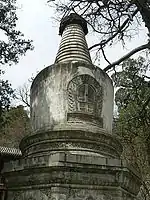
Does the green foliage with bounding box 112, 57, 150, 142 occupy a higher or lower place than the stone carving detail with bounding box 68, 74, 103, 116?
higher

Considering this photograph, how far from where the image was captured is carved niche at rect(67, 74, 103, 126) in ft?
28.1

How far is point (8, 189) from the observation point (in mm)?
7727

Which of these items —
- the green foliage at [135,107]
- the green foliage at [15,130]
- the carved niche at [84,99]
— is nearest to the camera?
the carved niche at [84,99]

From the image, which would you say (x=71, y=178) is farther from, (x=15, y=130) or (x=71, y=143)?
(x=15, y=130)

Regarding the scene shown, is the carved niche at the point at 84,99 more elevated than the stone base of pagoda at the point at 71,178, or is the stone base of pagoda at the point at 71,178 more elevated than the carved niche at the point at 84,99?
the carved niche at the point at 84,99

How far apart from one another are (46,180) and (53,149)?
1065 millimetres

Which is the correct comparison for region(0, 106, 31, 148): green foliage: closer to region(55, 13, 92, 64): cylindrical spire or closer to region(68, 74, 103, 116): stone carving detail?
region(55, 13, 92, 64): cylindrical spire

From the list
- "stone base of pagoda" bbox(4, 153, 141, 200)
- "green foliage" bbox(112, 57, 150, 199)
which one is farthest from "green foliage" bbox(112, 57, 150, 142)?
"stone base of pagoda" bbox(4, 153, 141, 200)

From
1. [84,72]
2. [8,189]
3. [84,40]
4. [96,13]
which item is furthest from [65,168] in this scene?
[96,13]

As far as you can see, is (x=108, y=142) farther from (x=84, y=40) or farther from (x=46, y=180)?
(x=84, y=40)

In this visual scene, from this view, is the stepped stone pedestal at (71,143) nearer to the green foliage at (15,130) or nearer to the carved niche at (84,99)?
the carved niche at (84,99)

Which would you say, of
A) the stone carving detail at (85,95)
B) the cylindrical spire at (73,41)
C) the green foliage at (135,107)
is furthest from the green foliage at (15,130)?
the stone carving detail at (85,95)

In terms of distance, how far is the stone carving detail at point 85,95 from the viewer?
8648 millimetres

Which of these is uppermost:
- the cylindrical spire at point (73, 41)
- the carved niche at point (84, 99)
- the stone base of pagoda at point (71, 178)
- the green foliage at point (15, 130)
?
the green foliage at point (15, 130)
